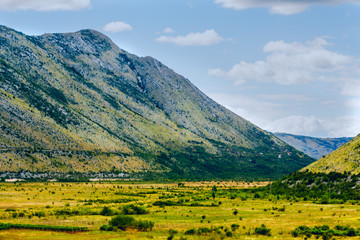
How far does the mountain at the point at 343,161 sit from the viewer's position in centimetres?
12073

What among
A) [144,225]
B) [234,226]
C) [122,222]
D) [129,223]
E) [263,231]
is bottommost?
[263,231]

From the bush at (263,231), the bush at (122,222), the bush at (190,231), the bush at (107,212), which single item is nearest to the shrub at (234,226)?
the bush at (263,231)

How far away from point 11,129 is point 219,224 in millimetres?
140988

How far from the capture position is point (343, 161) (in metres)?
127

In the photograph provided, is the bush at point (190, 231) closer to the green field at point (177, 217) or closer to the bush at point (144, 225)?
the green field at point (177, 217)

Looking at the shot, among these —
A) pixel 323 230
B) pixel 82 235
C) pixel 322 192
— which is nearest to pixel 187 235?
pixel 82 235

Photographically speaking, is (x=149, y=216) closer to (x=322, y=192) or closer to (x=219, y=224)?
(x=219, y=224)

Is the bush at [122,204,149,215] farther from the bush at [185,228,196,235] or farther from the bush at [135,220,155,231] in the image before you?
the bush at [185,228,196,235]

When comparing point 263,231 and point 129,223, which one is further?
point 129,223

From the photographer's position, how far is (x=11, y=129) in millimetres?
184250

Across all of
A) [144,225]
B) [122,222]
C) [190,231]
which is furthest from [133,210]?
[190,231]

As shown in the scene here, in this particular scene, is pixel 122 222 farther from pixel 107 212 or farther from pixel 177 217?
pixel 177 217

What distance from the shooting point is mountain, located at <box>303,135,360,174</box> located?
120731mm

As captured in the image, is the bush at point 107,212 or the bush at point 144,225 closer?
the bush at point 144,225
